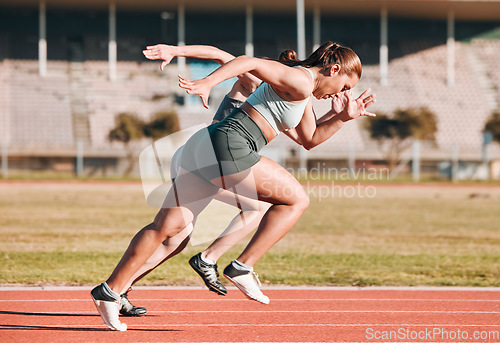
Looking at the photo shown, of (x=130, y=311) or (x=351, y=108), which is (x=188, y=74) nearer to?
(x=130, y=311)

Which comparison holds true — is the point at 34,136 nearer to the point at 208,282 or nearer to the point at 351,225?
the point at 351,225

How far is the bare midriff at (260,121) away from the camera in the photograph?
4539 millimetres

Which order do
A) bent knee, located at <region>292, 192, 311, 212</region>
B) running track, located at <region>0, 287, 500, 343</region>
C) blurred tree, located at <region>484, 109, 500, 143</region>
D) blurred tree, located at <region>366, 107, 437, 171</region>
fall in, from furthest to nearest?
blurred tree, located at <region>484, 109, 500, 143</region> < blurred tree, located at <region>366, 107, 437, 171</region> < running track, located at <region>0, 287, 500, 343</region> < bent knee, located at <region>292, 192, 311, 212</region>

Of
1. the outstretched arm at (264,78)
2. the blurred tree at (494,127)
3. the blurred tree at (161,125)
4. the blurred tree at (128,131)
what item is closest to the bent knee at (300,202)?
the outstretched arm at (264,78)

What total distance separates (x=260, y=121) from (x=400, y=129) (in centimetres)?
3486

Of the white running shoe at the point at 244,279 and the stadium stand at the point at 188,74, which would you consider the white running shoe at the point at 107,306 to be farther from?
the stadium stand at the point at 188,74

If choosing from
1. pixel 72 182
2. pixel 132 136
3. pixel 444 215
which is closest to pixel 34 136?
pixel 132 136

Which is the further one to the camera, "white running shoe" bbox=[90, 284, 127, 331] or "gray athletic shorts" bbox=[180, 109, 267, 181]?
"white running shoe" bbox=[90, 284, 127, 331]

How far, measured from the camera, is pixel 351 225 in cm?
1541

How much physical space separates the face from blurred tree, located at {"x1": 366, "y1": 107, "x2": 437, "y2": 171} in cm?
3407

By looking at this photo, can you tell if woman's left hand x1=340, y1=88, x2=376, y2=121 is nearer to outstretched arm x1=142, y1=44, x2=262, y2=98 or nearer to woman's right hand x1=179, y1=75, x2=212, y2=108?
outstretched arm x1=142, y1=44, x2=262, y2=98

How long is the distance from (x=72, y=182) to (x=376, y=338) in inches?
1064

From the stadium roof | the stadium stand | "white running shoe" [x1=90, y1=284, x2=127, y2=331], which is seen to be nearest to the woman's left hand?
"white running shoe" [x1=90, y1=284, x2=127, y2=331]

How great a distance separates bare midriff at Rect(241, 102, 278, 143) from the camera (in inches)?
179
